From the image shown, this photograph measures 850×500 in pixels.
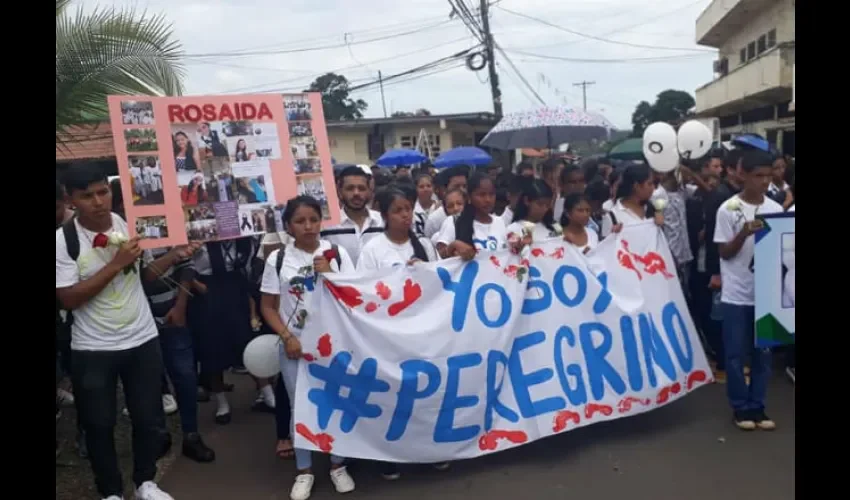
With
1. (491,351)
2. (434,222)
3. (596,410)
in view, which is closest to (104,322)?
(491,351)

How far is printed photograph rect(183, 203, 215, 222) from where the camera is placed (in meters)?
3.86

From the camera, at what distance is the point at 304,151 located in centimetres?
417

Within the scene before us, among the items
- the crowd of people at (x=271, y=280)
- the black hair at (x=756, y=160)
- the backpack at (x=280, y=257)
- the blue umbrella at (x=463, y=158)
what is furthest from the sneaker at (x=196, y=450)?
the blue umbrella at (x=463, y=158)

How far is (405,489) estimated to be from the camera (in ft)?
13.3

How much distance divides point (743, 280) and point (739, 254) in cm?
16

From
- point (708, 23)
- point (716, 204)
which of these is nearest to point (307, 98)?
point (716, 204)

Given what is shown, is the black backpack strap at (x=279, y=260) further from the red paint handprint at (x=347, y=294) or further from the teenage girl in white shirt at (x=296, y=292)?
→ the red paint handprint at (x=347, y=294)

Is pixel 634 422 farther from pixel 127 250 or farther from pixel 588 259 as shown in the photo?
pixel 127 250

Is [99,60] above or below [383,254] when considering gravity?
above

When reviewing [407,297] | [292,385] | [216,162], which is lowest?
[292,385]

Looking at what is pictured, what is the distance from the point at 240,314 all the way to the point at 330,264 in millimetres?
1041

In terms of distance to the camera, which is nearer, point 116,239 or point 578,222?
point 116,239

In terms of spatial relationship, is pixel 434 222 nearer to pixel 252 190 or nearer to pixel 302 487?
pixel 252 190

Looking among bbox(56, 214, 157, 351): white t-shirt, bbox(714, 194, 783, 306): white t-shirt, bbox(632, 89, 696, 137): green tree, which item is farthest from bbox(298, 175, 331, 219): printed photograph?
bbox(632, 89, 696, 137): green tree
